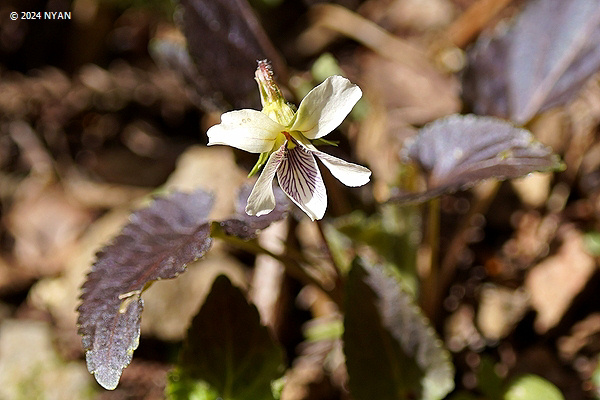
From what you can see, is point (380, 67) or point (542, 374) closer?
point (542, 374)

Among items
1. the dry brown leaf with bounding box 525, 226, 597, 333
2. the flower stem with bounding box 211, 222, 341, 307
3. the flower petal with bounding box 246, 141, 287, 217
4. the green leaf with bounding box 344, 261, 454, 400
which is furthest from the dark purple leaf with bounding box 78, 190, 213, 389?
the dry brown leaf with bounding box 525, 226, 597, 333

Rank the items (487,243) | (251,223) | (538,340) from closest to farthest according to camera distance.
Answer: (251,223)
(538,340)
(487,243)

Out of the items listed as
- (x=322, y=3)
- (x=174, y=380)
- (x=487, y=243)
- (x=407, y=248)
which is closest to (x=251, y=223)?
(x=174, y=380)

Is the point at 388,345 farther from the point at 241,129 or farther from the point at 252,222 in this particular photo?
the point at 241,129

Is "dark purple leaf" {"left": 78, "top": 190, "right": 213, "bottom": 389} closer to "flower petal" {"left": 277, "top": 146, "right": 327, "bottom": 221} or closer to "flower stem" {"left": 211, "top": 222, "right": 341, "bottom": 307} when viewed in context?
"flower stem" {"left": 211, "top": 222, "right": 341, "bottom": 307}

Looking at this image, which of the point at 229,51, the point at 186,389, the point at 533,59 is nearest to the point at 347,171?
the point at 186,389

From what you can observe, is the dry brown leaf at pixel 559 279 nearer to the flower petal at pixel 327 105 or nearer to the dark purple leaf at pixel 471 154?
the dark purple leaf at pixel 471 154

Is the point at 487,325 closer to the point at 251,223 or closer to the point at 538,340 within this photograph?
the point at 538,340
